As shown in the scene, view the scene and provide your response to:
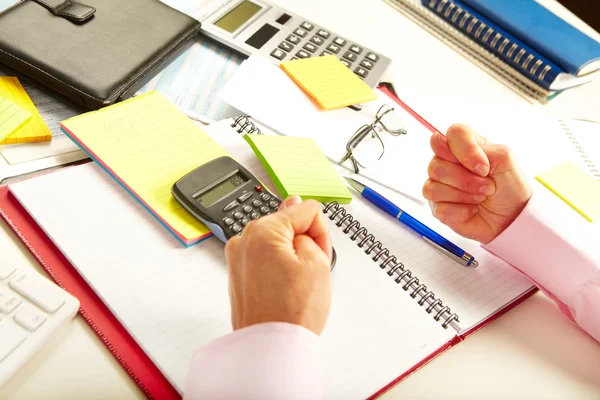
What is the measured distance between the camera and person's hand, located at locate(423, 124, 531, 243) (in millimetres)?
673

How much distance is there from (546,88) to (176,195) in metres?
0.75

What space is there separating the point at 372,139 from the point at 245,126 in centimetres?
20

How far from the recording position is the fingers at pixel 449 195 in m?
0.70

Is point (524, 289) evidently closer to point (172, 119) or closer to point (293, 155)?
point (293, 155)

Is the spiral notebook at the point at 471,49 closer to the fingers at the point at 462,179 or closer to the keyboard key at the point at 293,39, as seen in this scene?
the keyboard key at the point at 293,39

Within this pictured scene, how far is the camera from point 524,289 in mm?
681

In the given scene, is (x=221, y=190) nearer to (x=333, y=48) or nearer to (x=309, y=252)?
(x=309, y=252)

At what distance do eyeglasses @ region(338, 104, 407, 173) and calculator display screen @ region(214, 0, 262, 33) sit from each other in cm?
28

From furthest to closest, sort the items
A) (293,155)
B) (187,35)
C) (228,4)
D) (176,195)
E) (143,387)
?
(228,4) → (187,35) → (293,155) → (176,195) → (143,387)

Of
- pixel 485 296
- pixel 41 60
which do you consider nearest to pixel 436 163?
pixel 485 296

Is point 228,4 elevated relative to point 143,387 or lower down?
elevated

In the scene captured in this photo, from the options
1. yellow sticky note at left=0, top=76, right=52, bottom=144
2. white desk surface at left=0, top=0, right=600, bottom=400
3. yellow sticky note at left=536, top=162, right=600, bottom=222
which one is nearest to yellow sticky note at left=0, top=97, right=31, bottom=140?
yellow sticky note at left=0, top=76, right=52, bottom=144

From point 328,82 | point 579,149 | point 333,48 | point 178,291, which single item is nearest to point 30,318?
point 178,291

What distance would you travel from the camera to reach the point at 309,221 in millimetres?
510
